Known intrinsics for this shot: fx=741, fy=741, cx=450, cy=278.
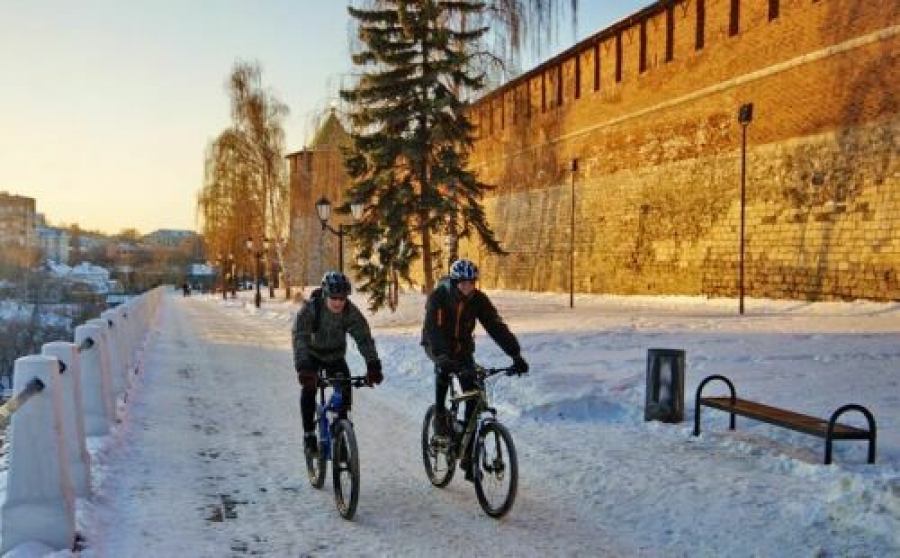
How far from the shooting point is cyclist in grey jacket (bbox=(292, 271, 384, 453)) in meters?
5.27

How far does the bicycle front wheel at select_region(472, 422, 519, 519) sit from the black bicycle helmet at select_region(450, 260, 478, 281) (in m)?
1.04

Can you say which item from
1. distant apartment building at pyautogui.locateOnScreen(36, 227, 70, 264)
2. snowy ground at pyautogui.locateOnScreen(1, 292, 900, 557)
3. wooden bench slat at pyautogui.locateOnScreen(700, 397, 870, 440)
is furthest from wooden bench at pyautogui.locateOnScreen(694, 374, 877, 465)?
distant apartment building at pyautogui.locateOnScreen(36, 227, 70, 264)

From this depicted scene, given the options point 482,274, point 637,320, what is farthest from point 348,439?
point 482,274

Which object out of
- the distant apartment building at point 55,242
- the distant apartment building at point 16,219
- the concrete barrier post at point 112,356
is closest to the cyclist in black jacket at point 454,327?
the concrete barrier post at point 112,356

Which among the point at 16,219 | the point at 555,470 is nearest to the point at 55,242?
the point at 16,219

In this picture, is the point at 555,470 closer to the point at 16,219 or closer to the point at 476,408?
the point at 476,408

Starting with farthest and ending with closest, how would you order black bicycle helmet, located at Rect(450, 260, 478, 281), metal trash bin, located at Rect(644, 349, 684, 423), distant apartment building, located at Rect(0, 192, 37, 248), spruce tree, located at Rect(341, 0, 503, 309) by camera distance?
distant apartment building, located at Rect(0, 192, 37, 248) < spruce tree, located at Rect(341, 0, 503, 309) < metal trash bin, located at Rect(644, 349, 684, 423) < black bicycle helmet, located at Rect(450, 260, 478, 281)

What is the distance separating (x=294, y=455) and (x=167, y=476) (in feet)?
3.72

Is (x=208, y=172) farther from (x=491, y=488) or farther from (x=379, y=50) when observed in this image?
(x=491, y=488)

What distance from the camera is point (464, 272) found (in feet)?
17.5

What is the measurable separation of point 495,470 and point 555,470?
131cm

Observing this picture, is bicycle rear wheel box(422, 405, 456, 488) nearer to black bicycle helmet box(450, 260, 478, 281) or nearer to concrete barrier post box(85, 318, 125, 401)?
black bicycle helmet box(450, 260, 478, 281)

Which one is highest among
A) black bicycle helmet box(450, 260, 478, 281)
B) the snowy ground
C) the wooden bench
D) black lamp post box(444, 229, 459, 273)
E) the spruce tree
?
the spruce tree

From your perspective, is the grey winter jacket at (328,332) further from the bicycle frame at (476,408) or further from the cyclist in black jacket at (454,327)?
the bicycle frame at (476,408)
